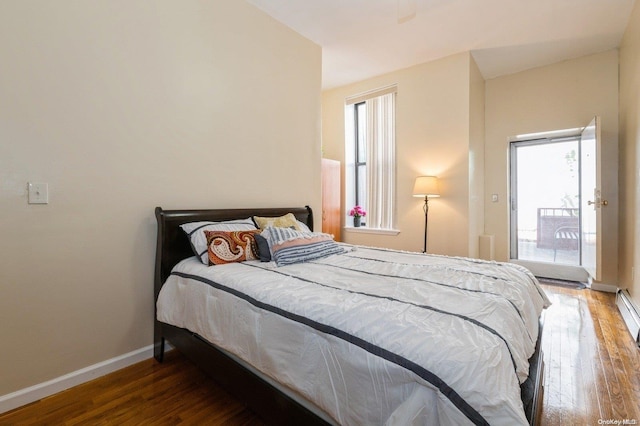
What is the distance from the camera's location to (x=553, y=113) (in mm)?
3979

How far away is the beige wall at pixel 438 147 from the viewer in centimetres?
375

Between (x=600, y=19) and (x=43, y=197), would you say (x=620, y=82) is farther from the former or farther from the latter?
(x=43, y=197)

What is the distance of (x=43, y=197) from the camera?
169 cm

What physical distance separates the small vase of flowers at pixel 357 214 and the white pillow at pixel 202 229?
2.45 m

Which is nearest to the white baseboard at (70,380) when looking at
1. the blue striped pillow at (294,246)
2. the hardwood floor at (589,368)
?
the blue striped pillow at (294,246)

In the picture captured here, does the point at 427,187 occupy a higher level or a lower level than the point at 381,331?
higher

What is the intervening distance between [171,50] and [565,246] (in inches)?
201

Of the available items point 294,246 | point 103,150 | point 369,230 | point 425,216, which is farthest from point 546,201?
point 103,150

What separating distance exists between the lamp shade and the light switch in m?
3.45

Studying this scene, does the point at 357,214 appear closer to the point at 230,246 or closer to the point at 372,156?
the point at 372,156

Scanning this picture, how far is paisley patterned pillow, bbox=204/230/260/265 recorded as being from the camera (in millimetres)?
1983

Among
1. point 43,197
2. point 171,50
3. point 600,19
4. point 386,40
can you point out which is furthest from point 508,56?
point 43,197

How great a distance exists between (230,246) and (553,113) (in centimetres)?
439

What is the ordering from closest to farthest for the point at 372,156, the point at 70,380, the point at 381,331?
1. the point at 381,331
2. the point at 70,380
3. the point at 372,156
